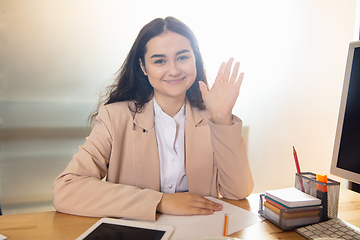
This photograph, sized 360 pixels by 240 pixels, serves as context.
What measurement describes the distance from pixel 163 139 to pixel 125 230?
2.05 ft

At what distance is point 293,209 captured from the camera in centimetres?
80

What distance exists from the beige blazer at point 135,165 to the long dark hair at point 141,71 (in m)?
0.08

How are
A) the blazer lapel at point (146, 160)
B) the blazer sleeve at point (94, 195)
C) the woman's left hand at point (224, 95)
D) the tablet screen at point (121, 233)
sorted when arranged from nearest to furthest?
the tablet screen at point (121, 233) < the blazer sleeve at point (94, 195) < the woman's left hand at point (224, 95) < the blazer lapel at point (146, 160)

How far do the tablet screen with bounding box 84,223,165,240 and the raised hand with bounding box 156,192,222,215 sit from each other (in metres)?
0.12

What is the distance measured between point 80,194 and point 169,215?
32 centimetres

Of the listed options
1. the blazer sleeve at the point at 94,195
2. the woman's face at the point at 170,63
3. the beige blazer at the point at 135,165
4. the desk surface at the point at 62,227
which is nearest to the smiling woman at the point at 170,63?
the woman's face at the point at 170,63

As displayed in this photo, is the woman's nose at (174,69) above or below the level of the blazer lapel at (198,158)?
above

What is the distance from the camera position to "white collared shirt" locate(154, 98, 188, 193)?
51.8 inches

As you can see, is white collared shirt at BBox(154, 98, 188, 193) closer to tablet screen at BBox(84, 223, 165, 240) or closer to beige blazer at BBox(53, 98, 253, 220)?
beige blazer at BBox(53, 98, 253, 220)

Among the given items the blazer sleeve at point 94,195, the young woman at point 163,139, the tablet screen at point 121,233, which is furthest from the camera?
the young woman at point 163,139

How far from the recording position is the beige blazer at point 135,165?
0.94 meters

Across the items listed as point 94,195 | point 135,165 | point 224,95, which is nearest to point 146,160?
point 135,165

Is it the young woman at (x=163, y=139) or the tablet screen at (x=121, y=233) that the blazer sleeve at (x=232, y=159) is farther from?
the tablet screen at (x=121, y=233)

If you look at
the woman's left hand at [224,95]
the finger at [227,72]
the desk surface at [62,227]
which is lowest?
the desk surface at [62,227]
